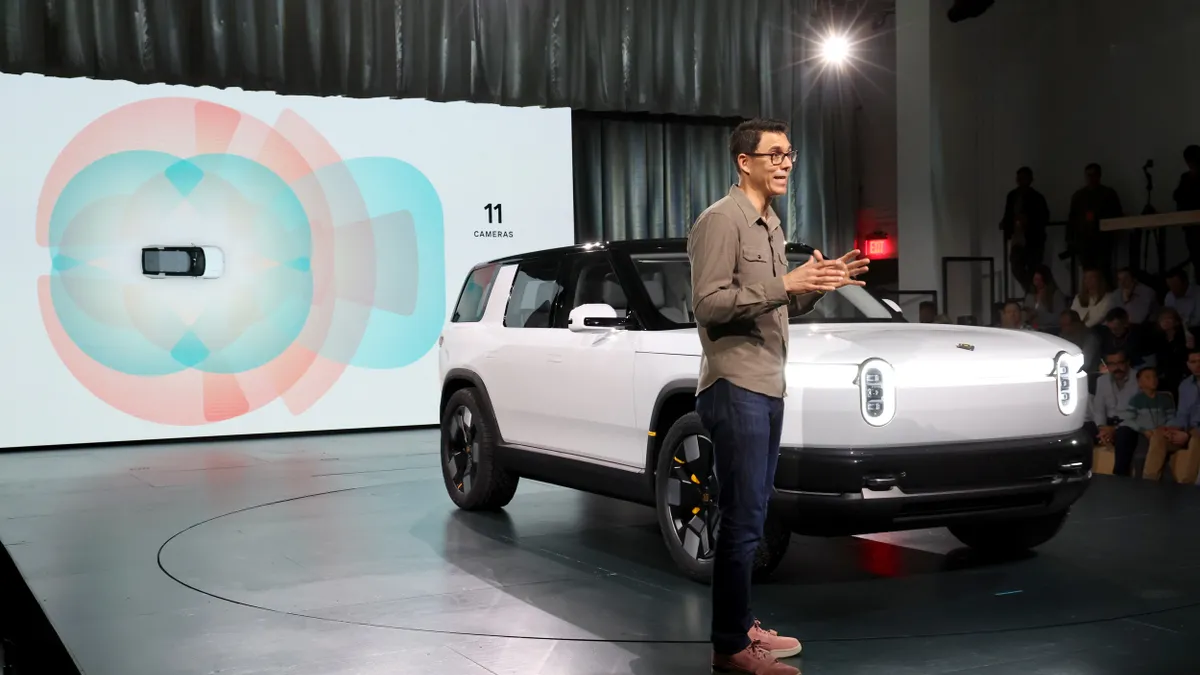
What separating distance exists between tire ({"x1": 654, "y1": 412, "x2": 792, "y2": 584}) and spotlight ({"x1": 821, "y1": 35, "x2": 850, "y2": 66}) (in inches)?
438

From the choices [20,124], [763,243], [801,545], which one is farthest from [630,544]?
[20,124]

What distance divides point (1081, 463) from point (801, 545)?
1.45m

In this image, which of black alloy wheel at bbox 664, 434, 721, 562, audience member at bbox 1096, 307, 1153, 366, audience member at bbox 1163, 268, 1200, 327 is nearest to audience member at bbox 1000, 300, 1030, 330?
audience member at bbox 1096, 307, 1153, 366

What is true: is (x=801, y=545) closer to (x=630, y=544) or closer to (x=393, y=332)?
(x=630, y=544)

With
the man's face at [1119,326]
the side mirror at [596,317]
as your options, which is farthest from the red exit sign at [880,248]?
the side mirror at [596,317]

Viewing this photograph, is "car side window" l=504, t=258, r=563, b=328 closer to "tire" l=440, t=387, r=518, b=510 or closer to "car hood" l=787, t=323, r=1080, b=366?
"tire" l=440, t=387, r=518, b=510

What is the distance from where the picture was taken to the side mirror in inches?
213

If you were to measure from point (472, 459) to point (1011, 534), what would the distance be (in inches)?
114

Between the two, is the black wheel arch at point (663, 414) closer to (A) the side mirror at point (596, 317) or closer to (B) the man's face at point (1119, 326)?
(A) the side mirror at point (596, 317)

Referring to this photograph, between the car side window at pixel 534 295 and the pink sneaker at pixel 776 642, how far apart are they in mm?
2593

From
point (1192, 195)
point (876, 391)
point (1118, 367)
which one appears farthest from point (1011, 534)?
point (1192, 195)

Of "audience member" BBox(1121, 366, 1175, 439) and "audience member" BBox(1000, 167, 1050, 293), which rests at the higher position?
"audience member" BBox(1000, 167, 1050, 293)

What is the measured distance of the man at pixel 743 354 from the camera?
145 inches

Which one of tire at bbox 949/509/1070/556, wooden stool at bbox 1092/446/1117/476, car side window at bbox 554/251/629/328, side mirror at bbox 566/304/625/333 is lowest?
wooden stool at bbox 1092/446/1117/476
